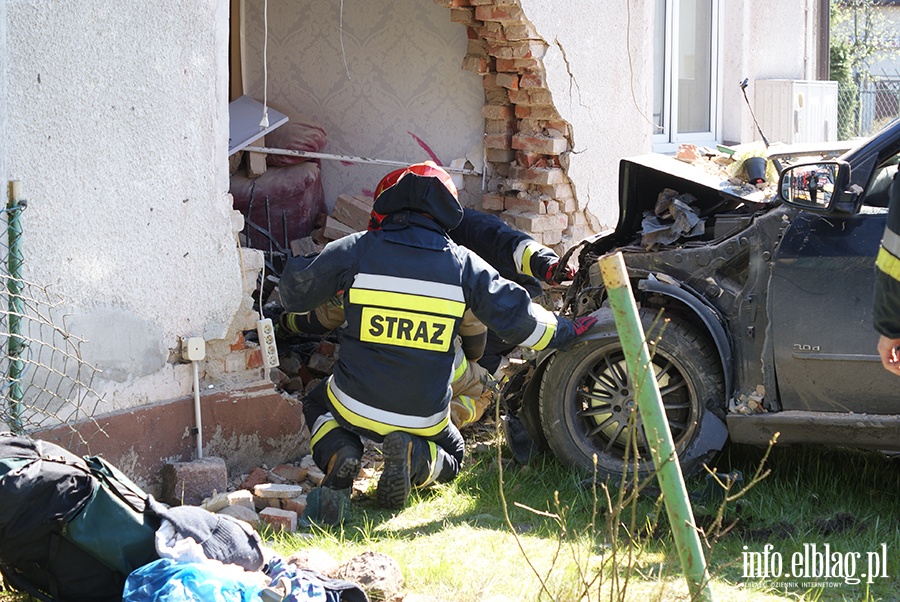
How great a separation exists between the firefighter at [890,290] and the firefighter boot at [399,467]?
215cm

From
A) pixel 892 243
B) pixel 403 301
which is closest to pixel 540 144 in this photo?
pixel 403 301

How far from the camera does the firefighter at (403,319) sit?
4504 mm

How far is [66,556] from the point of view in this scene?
3312mm

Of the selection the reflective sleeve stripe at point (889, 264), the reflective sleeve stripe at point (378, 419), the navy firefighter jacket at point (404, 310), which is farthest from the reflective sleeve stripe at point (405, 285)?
the reflective sleeve stripe at point (889, 264)

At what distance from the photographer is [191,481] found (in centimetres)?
453

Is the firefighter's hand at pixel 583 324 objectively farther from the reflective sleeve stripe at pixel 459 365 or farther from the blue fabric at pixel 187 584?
the blue fabric at pixel 187 584

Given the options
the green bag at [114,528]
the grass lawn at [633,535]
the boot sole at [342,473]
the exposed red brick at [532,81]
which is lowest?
the grass lawn at [633,535]

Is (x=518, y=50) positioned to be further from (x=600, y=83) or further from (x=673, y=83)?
(x=673, y=83)

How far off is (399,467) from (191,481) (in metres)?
0.95

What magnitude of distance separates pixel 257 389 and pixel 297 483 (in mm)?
509

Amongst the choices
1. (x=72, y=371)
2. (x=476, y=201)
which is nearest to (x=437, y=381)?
(x=72, y=371)

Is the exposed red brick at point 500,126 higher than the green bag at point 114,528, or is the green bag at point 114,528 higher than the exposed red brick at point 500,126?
the exposed red brick at point 500,126

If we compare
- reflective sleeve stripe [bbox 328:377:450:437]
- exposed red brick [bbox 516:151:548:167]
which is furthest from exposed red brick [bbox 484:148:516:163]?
reflective sleeve stripe [bbox 328:377:450:437]

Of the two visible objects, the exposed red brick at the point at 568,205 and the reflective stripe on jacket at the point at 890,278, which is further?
the exposed red brick at the point at 568,205
